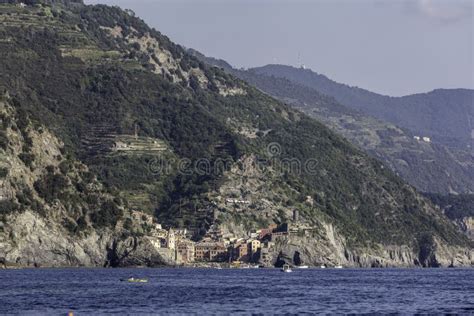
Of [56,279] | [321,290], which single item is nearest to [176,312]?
[321,290]

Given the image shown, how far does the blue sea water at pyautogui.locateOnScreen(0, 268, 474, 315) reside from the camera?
393 ft

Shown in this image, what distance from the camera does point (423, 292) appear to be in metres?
156

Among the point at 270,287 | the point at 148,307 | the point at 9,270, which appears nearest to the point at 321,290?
the point at 270,287

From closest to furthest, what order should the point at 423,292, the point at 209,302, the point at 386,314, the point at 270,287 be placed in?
the point at 386,314, the point at 209,302, the point at 423,292, the point at 270,287

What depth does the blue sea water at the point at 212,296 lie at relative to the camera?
120 m

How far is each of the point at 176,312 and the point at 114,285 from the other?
158 feet

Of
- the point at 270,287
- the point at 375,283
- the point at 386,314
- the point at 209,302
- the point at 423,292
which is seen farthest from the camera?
the point at 375,283

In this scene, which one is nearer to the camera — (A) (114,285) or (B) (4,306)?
(B) (4,306)

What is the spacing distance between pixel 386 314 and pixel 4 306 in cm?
3331

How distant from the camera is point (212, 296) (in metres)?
142

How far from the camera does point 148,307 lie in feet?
401

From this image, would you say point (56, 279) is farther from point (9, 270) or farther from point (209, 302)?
point (209, 302)

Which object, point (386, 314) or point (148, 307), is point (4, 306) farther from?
point (386, 314)

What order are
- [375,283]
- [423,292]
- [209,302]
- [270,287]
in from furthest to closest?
[375,283]
[270,287]
[423,292]
[209,302]
